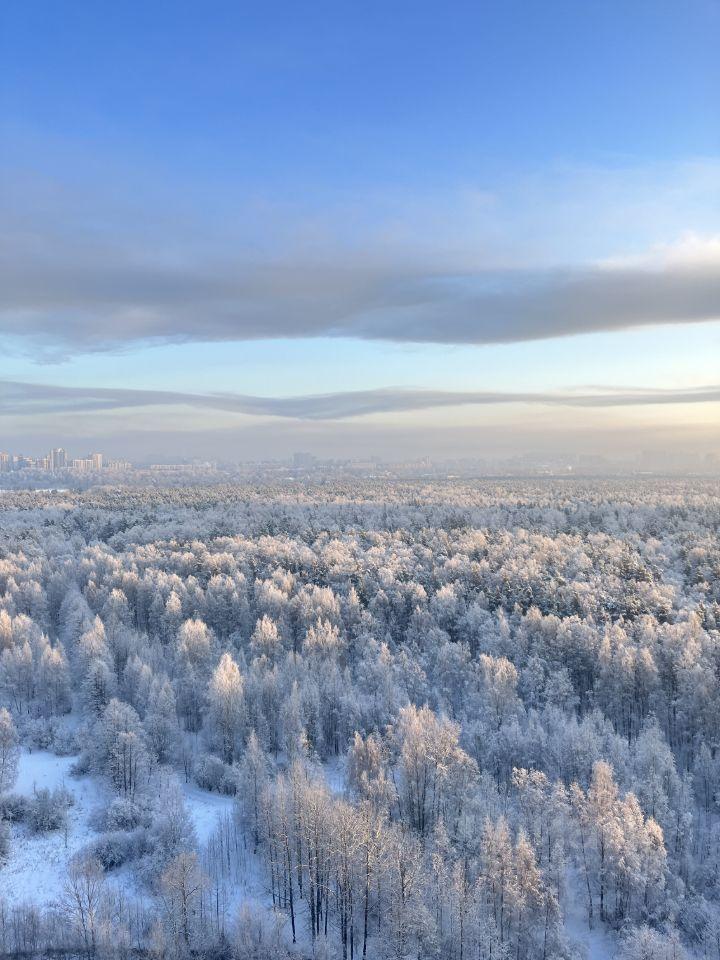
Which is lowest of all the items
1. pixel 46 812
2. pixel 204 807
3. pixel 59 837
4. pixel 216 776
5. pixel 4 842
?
pixel 204 807

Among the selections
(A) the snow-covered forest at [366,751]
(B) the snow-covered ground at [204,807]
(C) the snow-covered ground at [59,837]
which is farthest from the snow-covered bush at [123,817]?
(B) the snow-covered ground at [204,807]

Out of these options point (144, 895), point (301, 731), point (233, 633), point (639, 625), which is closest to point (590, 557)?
point (639, 625)

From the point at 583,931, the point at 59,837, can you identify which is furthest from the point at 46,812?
the point at 583,931

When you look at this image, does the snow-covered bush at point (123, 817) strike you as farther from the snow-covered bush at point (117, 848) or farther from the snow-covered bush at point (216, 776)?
the snow-covered bush at point (216, 776)

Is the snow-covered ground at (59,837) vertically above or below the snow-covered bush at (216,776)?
below

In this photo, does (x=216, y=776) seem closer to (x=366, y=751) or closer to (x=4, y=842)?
(x=366, y=751)

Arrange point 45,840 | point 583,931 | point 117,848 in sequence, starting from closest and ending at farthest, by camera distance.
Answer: point 583,931, point 117,848, point 45,840

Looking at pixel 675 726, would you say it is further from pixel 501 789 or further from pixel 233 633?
pixel 233 633
